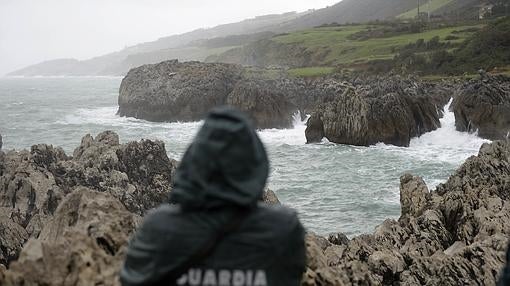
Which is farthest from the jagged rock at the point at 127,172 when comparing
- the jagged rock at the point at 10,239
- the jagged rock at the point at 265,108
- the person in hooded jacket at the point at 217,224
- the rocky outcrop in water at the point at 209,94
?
the jagged rock at the point at 265,108

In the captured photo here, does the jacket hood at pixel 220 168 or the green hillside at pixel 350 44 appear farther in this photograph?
the green hillside at pixel 350 44

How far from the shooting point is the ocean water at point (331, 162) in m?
24.3

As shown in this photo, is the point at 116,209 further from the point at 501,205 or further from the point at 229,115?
the point at 501,205

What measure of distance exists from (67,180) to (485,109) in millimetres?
29824

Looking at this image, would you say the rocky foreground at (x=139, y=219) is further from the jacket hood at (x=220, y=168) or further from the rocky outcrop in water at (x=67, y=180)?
the jacket hood at (x=220, y=168)

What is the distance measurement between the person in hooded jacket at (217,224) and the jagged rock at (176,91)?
55637 mm

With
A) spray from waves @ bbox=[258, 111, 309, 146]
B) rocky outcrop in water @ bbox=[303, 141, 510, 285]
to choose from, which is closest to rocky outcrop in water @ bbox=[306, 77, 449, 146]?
spray from waves @ bbox=[258, 111, 309, 146]

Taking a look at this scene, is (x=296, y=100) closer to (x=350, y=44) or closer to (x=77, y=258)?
(x=350, y=44)

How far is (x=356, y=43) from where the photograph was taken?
301 ft

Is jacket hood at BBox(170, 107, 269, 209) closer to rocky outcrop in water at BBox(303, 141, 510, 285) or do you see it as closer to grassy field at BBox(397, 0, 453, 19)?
rocky outcrop in water at BBox(303, 141, 510, 285)

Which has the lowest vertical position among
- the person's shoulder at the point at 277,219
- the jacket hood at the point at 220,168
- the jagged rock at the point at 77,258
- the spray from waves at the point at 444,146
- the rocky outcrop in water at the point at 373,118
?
the spray from waves at the point at 444,146

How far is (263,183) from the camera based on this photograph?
343 centimetres

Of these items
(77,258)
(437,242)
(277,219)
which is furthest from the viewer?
(437,242)

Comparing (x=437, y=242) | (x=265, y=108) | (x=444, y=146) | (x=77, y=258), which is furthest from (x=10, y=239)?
(x=265, y=108)
